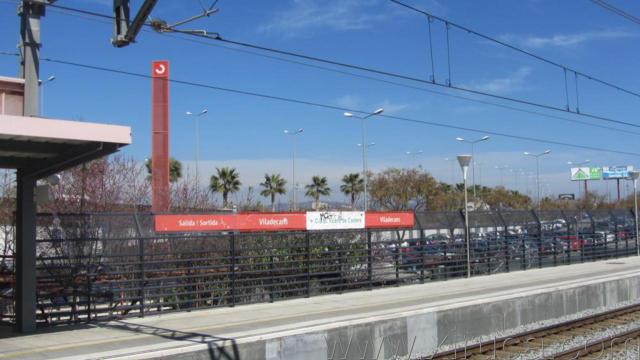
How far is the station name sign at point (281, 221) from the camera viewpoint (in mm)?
14406

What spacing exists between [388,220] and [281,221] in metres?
3.74

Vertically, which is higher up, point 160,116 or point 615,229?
point 160,116

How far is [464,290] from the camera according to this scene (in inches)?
702

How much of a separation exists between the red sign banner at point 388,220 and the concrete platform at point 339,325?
69.1 inches

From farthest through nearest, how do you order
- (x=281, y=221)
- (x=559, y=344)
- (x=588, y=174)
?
(x=588, y=174)
(x=281, y=221)
(x=559, y=344)

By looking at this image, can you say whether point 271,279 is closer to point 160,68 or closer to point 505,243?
point 505,243

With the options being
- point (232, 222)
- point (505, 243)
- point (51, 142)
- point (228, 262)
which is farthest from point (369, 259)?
point (51, 142)

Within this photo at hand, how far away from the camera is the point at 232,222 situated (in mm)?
15289

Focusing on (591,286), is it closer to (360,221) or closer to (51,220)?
(360,221)

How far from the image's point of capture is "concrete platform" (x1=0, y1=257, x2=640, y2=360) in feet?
33.7

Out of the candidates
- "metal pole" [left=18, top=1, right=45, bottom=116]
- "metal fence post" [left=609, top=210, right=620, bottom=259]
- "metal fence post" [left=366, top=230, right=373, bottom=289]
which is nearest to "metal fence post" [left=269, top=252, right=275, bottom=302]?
"metal fence post" [left=366, top=230, right=373, bottom=289]

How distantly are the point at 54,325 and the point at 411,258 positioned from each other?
10388mm

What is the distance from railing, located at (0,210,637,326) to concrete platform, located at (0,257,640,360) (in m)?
0.62

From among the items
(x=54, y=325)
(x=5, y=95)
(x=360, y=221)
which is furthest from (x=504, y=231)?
(x=5, y=95)
